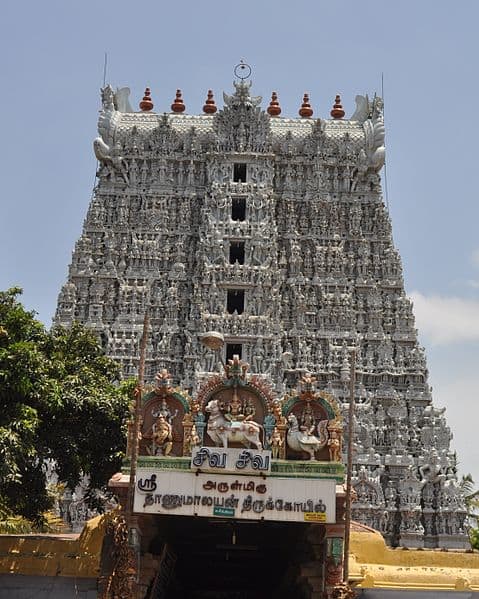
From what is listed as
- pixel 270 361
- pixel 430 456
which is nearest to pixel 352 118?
pixel 270 361

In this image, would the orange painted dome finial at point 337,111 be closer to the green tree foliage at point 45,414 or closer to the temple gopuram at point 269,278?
the temple gopuram at point 269,278

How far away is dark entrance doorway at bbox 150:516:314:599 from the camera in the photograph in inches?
894

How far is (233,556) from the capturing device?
2816 centimetres

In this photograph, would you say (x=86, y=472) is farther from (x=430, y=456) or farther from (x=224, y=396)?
(x=430, y=456)

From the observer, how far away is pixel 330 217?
42.7m

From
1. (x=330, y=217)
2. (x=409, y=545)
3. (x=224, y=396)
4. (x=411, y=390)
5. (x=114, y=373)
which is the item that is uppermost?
(x=330, y=217)

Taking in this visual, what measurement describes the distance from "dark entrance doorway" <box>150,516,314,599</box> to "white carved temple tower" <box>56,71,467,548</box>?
7.37 metres

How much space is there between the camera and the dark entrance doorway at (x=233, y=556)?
74.5ft

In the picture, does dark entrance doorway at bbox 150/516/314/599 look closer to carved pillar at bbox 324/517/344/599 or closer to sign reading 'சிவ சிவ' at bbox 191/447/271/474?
sign reading 'சிவ சிவ' at bbox 191/447/271/474

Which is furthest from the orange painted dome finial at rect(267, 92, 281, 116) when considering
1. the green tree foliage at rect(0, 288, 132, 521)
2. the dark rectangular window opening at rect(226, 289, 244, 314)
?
the green tree foliage at rect(0, 288, 132, 521)

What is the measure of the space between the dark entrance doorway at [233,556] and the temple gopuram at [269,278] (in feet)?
0.54

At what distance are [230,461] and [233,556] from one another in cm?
1002

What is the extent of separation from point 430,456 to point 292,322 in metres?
8.71

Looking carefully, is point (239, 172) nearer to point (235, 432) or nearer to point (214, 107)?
point (214, 107)
